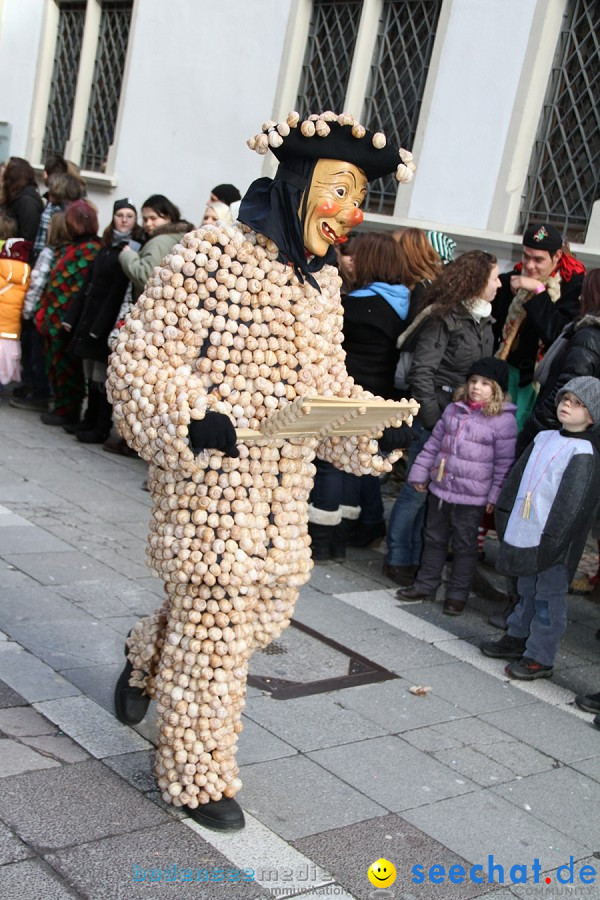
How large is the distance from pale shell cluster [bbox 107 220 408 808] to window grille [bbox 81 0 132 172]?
34.3ft

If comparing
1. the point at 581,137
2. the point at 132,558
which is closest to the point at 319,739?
the point at 132,558

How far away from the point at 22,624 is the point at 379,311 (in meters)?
2.94

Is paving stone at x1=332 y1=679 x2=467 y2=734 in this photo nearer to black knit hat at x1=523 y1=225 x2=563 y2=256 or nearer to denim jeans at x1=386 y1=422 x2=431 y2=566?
denim jeans at x1=386 y1=422 x2=431 y2=566

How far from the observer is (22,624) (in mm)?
5074

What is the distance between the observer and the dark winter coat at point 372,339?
6738 mm

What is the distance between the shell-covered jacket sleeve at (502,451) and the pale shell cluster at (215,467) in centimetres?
256

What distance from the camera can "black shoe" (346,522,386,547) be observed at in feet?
24.0

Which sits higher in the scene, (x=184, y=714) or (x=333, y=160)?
(x=333, y=160)

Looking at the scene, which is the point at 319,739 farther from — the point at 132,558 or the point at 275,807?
the point at 132,558

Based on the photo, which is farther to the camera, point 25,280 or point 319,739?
point 25,280

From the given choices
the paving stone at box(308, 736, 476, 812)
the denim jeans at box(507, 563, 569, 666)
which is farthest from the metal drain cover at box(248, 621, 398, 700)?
the denim jeans at box(507, 563, 569, 666)

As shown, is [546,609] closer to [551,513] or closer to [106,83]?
[551,513]

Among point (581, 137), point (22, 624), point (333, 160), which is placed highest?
point (581, 137)

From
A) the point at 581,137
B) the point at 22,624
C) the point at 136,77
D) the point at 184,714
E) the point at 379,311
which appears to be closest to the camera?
the point at 184,714
